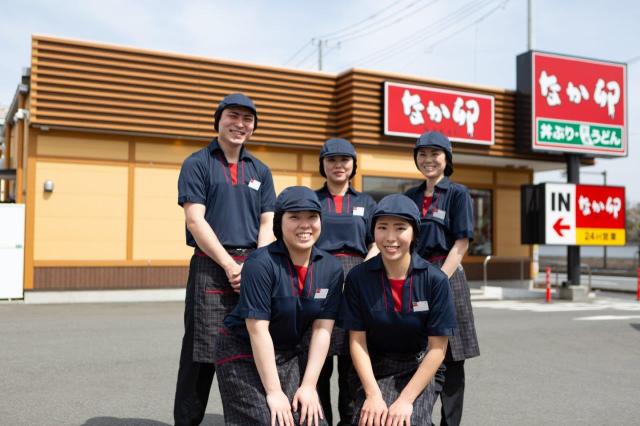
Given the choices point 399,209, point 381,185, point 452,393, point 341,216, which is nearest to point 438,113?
point 381,185

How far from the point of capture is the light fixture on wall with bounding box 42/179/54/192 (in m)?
13.1

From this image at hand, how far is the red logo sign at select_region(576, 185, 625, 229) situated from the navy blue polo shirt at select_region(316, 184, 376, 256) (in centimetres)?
1336

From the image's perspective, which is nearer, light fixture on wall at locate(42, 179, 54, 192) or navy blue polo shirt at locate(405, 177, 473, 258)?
navy blue polo shirt at locate(405, 177, 473, 258)

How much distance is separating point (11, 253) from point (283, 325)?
453 inches

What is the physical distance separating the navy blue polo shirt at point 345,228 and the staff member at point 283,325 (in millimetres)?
972

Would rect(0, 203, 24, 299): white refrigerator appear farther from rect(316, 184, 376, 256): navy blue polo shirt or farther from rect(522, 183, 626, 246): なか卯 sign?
rect(522, 183, 626, 246): なか卯 sign

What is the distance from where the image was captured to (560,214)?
631 inches

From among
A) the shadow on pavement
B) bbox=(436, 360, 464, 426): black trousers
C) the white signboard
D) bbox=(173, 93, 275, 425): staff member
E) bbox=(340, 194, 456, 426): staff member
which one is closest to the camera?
bbox=(340, 194, 456, 426): staff member

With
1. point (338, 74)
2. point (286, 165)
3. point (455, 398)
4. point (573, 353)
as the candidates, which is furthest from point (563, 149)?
point (455, 398)

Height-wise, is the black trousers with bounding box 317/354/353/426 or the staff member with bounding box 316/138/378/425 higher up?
the staff member with bounding box 316/138/378/425

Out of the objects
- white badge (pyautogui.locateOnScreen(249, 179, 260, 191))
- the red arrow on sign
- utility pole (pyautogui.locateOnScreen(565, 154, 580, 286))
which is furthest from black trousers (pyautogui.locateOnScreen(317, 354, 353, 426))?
utility pole (pyautogui.locateOnScreen(565, 154, 580, 286))

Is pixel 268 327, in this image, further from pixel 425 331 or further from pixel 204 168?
pixel 204 168

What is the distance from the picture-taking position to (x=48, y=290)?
43.0 feet

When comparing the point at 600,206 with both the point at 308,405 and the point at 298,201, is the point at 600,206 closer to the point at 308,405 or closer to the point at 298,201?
the point at 298,201
